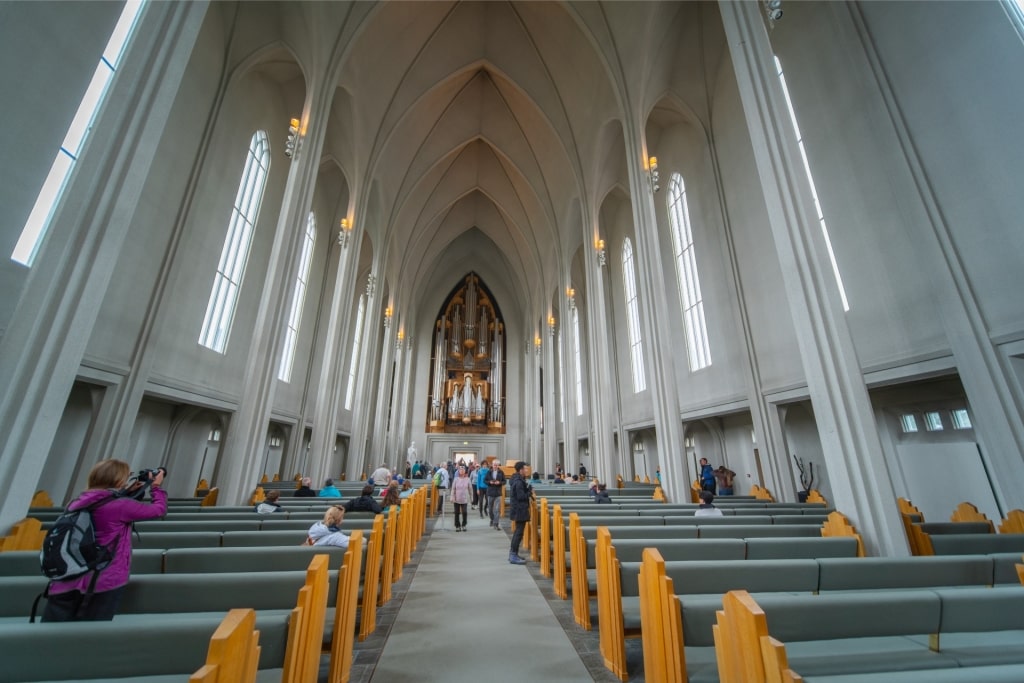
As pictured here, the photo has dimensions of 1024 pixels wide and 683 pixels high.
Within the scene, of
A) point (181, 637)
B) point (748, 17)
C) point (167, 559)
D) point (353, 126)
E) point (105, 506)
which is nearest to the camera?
point (181, 637)

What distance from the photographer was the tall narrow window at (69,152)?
15.4ft

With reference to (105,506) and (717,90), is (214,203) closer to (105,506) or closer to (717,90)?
(105,506)

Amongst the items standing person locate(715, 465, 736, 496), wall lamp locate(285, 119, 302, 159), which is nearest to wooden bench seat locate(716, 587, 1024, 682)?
standing person locate(715, 465, 736, 496)

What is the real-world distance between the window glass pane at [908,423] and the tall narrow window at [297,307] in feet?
45.9

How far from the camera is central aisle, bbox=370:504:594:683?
2.56m

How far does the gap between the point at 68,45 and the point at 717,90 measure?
12149 mm

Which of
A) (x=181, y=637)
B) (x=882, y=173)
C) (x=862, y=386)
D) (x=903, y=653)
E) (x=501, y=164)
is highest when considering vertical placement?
(x=501, y=164)

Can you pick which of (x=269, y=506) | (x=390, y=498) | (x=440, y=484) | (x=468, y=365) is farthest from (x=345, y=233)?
(x=468, y=365)

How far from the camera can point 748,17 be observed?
5.60 metres

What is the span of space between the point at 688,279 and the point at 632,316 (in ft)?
11.5

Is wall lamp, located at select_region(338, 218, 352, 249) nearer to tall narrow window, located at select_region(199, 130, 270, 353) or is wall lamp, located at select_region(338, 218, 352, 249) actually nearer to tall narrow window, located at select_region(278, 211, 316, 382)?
tall narrow window, located at select_region(278, 211, 316, 382)

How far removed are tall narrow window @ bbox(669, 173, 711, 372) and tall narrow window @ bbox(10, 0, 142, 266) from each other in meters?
11.5

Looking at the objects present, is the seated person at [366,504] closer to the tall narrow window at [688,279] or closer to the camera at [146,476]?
the camera at [146,476]

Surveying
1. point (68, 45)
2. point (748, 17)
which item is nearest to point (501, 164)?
point (748, 17)
